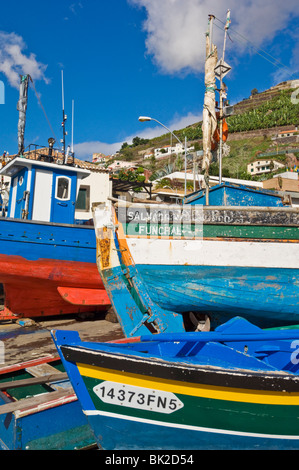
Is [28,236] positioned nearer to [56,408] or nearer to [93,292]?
[93,292]

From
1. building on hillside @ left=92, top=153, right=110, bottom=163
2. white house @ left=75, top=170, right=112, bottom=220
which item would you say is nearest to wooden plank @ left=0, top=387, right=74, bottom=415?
white house @ left=75, top=170, right=112, bottom=220

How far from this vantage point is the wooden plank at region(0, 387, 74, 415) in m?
3.35

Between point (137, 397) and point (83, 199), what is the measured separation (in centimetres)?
1446

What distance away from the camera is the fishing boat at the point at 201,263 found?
5.73 metres

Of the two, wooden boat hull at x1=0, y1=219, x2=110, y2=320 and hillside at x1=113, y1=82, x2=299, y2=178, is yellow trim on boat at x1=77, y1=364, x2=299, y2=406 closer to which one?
wooden boat hull at x1=0, y1=219, x2=110, y2=320

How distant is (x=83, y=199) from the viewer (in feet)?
54.8

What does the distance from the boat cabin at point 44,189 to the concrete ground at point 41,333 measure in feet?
9.82

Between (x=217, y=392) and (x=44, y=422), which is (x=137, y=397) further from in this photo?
(x=44, y=422)

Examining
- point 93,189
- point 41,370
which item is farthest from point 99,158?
point 41,370

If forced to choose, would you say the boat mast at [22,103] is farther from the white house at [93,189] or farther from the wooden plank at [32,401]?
the wooden plank at [32,401]

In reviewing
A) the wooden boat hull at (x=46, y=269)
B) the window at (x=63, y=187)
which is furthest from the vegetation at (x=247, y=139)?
the wooden boat hull at (x=46, y=269)

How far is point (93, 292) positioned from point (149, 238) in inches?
173

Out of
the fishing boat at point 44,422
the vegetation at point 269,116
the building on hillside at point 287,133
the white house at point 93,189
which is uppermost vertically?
the vegetation at point 269,116
